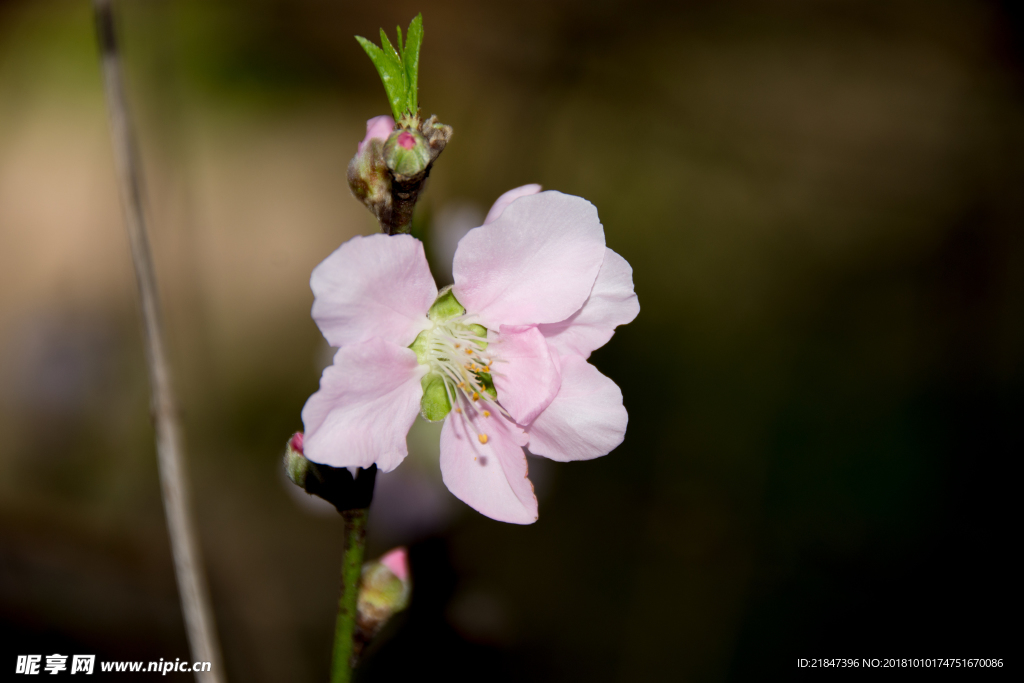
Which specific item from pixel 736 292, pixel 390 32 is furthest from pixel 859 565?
pixel 390 32

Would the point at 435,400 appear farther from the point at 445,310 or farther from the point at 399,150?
the point at 399,150

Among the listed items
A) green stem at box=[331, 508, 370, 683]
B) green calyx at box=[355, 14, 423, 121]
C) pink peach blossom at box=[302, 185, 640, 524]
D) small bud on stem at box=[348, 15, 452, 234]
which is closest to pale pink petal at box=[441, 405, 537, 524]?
pink peach blossom at box=[302, 185, 640, 524]

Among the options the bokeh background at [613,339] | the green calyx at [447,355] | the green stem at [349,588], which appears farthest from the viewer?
the bokeh background at [613,339]

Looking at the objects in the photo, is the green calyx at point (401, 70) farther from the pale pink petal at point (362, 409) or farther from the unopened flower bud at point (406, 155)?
the pale pink petal at point (362, 409)

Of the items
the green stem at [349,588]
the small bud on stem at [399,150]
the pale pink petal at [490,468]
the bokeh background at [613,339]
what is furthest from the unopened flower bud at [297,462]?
the bokeh background at [613,339]

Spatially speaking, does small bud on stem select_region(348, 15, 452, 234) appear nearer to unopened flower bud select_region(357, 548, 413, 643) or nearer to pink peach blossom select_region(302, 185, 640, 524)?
pink peach blossom select_region(302, 185, 640, 524)

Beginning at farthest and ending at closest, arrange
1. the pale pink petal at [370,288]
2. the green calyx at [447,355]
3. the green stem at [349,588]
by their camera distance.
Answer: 1. the green calyx at [447,355]
2. the green stem at [349,588]
3. the pale pink petal at [370,288]

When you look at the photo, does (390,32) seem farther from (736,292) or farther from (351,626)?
(351,626)

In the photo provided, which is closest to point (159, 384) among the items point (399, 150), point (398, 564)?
point (398, 564)
